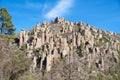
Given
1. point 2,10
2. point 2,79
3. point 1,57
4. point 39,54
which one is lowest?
point 2,79

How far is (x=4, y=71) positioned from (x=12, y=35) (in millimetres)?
18810

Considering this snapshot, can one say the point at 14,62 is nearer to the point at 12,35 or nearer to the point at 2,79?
the point at 2,79

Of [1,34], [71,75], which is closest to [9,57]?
[1,34]

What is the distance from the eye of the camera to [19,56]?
44.4m

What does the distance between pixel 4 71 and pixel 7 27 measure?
17.2 meters

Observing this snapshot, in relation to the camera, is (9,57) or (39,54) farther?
(39,54)

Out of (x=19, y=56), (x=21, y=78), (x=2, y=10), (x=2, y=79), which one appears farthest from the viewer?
(x=2, y=10)

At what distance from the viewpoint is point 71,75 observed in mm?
62750

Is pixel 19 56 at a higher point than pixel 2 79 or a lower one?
higher

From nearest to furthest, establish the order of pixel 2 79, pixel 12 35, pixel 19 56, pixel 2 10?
pixel 2 79 → pixel 19 56 → pixel 2 10 → pixel 12 35

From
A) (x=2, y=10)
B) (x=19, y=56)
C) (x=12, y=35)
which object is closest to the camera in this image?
(x=19, y=56)

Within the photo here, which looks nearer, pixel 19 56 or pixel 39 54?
pixel 19 56

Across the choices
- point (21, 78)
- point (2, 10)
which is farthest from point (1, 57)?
point (2, 10)

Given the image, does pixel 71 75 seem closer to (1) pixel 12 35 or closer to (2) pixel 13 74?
(1) pixel 12 35
